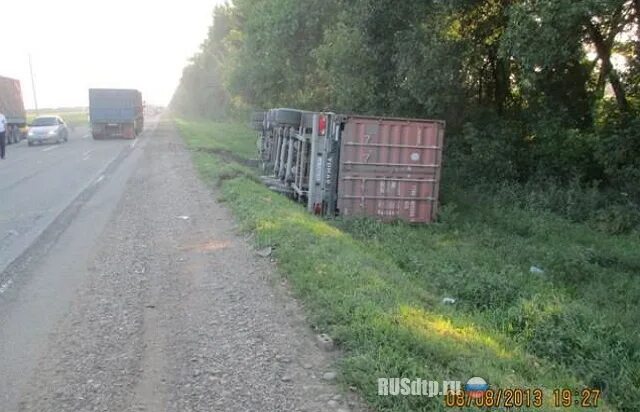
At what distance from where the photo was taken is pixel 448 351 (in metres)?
4.57

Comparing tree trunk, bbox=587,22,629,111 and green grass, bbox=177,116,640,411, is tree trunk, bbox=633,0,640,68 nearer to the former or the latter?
tree trunk, bbox=587,22,629,111

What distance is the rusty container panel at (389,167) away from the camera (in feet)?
36.4

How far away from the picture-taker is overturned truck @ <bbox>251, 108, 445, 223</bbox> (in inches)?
437

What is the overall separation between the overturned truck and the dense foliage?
229 centimetres

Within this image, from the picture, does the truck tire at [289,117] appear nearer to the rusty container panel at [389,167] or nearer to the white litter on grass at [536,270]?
the rusty container panel at [389,167]

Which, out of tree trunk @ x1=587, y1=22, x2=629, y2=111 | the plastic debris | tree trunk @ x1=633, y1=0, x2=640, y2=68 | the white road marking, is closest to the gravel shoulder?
the plastic debris

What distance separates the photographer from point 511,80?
17.0 meters

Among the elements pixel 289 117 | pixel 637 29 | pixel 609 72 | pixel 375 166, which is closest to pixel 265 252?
pixel 375 166

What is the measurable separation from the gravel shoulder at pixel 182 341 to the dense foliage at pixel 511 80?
20.5 ft

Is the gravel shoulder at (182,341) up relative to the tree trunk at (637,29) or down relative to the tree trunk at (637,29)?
down

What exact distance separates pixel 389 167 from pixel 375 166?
27 centimetres
